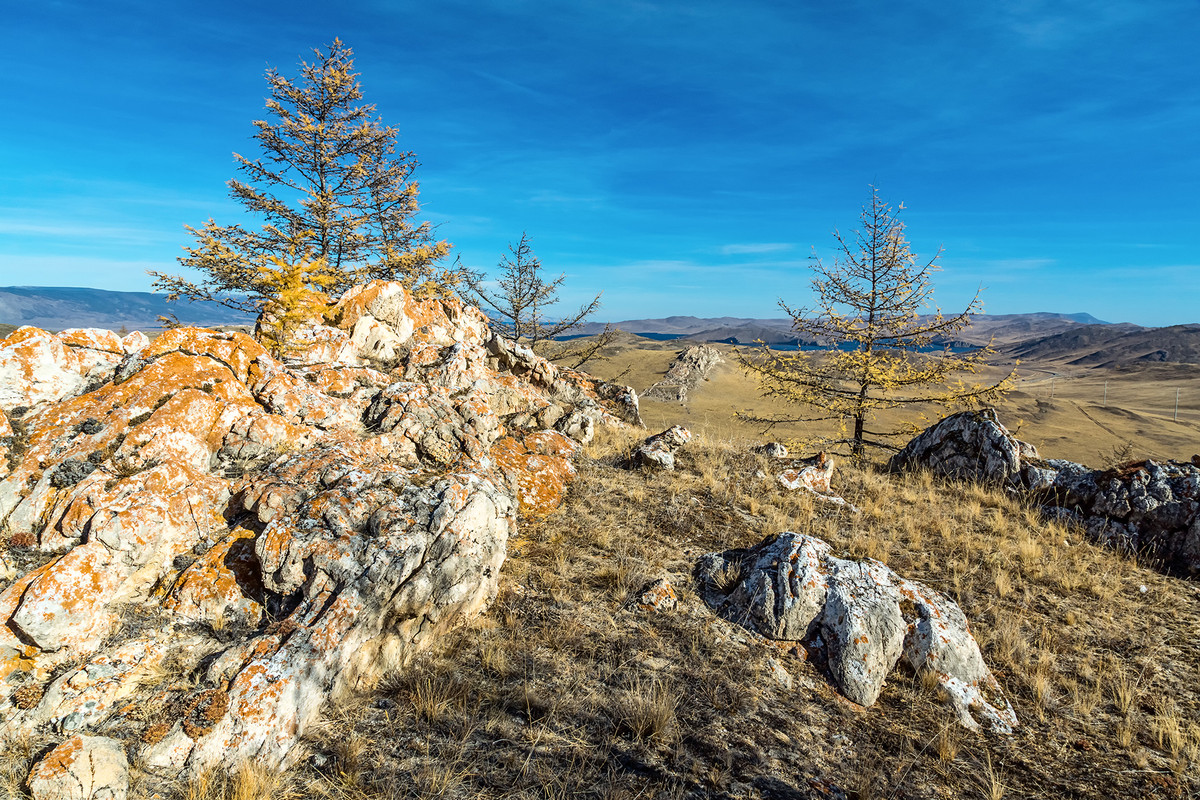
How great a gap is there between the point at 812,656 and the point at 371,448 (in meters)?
5.95

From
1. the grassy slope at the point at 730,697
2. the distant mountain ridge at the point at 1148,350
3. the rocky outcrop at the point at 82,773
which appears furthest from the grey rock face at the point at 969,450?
the distant mountain ridge at the point at 1148,350

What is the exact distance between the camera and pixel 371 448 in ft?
23.2

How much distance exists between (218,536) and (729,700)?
17.2ft

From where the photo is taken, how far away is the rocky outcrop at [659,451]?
10.2 m

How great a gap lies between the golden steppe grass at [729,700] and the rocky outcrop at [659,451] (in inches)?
104

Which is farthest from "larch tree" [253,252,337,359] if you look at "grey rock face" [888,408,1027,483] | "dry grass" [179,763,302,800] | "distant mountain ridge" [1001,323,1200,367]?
"distant mountain ridge" [1001,323,1200,367]

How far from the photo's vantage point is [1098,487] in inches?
347

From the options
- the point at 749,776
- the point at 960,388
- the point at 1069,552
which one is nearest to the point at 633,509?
the point at 749,776

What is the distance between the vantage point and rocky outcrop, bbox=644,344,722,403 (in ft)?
165

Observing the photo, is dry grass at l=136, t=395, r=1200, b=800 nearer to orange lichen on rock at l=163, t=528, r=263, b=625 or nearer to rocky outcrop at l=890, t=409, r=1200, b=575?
rocky outcrop at l=890, t=409, r=1200, b=575

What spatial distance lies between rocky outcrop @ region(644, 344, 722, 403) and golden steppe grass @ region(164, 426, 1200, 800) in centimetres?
4242

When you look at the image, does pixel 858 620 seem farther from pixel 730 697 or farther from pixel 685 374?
pixel 685 374

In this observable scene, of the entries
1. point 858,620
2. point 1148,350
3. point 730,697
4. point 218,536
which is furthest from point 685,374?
point 1148,350

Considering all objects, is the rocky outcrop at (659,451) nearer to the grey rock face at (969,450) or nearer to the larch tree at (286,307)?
the grey rock face at (969,450)
